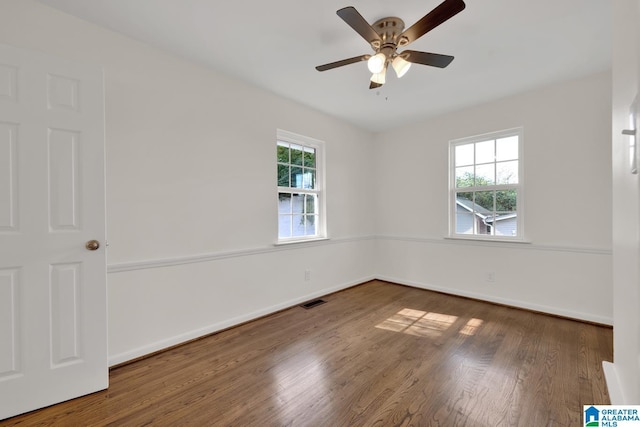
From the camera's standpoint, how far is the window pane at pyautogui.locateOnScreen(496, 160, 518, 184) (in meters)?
3.25

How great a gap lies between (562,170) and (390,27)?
2520mm

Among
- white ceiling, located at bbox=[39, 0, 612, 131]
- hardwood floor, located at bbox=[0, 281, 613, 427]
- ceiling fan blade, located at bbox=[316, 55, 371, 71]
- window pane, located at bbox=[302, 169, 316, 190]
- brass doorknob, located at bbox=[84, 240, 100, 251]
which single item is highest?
white ceiling, located at bbox=[39, 0, 612, 131]

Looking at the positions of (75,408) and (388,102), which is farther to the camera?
(388,102)

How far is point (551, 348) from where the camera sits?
2236 mm

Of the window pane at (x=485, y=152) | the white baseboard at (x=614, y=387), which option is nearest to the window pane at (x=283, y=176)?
the window pane at (x=485, y=152)

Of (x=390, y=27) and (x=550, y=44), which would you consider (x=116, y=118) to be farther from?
(x=550, y=44)

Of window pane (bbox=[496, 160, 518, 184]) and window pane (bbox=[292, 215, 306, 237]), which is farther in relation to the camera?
window pane (bbox=[292, 215, 306, 237])

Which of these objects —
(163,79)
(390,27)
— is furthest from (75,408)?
(390,27)

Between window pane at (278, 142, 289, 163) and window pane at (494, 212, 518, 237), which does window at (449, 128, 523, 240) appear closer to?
window pane at (494, 212, 518, 237)

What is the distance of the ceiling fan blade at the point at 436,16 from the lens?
4.63 ft

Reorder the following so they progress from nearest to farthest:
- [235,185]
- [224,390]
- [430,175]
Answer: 1. [224,390]
2. [235,185]
3. [430,175]

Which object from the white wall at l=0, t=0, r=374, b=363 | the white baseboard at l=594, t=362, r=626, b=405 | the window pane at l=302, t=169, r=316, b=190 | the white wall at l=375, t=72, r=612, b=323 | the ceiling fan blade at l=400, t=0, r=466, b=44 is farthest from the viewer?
the window pane at l=302, t=169, r=316, b=190

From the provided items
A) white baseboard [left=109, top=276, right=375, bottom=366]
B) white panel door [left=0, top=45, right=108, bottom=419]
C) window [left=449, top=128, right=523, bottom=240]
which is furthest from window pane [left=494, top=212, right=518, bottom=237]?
white panel door [left=0, top=45, right=108, bottom=419]

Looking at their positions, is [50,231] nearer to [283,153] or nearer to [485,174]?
[283,153]
